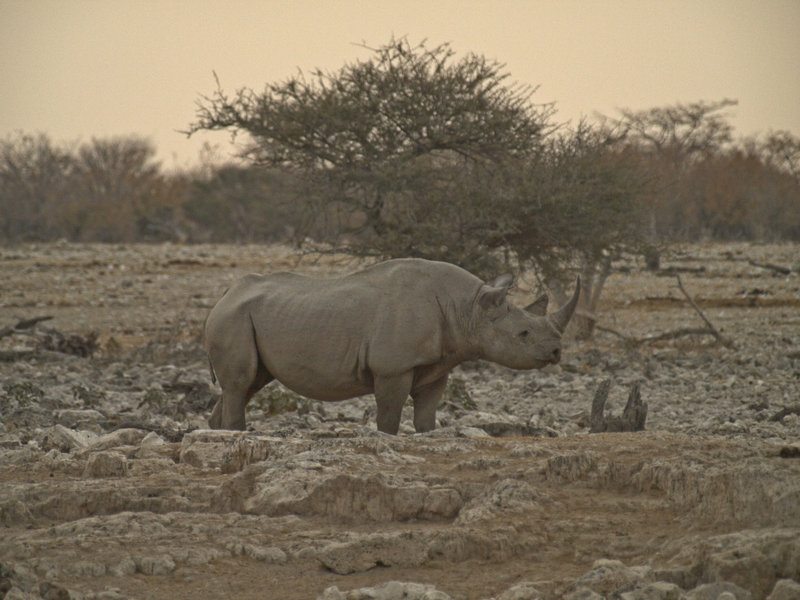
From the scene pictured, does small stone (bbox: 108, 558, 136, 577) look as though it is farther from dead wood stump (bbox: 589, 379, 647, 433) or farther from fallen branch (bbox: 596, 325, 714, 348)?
fallen branch (bbox: 596, 325, 714, 348)

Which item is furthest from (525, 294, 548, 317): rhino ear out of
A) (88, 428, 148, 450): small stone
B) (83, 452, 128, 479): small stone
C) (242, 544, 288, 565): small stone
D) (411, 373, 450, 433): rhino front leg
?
(242, 544, 288, 565): small stone

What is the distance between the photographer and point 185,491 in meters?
5.88

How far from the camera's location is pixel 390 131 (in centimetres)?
1641

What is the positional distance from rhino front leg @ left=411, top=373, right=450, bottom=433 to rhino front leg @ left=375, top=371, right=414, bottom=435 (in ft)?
1.43

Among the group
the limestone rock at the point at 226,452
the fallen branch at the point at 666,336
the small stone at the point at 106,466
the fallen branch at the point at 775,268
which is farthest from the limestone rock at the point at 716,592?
the fallen branch at the point at 775,268

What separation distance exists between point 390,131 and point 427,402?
8.43 meters

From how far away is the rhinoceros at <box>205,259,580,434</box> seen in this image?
8086 mm

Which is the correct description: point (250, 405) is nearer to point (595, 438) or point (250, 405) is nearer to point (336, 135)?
point (595, 438)

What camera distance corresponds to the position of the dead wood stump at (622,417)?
341 inches

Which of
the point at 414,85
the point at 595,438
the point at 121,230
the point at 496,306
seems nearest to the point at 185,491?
the point at 595,438

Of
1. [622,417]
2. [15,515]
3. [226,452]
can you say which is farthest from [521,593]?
[622,417]

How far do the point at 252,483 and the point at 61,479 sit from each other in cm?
120

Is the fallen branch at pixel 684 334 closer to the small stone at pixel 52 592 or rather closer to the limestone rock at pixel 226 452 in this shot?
the limestone rock at pixel 226 452

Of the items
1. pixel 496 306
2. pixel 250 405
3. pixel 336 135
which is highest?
pixel 336 135
